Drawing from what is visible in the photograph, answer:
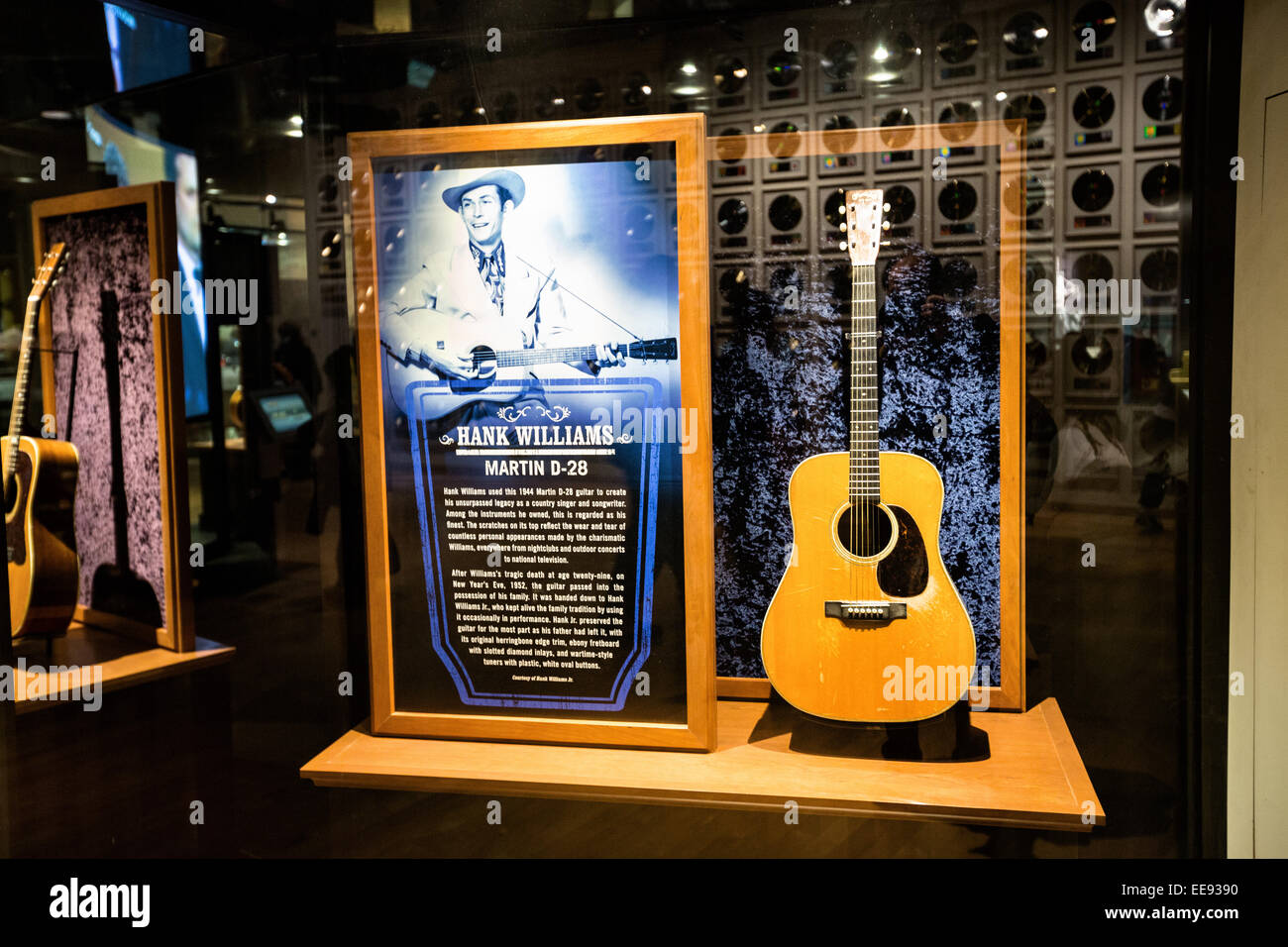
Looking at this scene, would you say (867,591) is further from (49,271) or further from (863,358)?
(49,271)

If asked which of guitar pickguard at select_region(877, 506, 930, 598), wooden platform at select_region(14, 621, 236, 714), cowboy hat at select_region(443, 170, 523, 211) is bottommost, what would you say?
wooden platform at select_region(14, 621, 236, 714)

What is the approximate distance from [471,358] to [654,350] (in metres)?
0.31

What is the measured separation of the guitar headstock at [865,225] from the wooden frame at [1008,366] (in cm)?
3

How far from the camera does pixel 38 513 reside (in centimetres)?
149

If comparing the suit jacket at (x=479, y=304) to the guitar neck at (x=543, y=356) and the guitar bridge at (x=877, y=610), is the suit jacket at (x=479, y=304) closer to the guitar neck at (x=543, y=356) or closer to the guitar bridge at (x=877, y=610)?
the guitar neck at (x=543, y=356)

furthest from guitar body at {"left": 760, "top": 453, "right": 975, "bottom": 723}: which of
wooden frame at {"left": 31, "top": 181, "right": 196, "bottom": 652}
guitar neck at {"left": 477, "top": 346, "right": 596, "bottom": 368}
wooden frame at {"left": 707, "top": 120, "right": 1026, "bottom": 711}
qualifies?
wooden frame at {"left": 31, "top": 181, "right": 196, "bottom": 652}

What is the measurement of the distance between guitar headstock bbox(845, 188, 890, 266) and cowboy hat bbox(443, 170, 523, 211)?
0.52 metres

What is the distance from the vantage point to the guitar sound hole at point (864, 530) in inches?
55.8

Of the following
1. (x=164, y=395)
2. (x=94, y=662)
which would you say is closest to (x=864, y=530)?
(x=164, y=395)

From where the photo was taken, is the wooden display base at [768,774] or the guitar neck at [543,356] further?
the guitar neck at [543,356]

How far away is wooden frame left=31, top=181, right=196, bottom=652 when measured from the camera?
4.87ft

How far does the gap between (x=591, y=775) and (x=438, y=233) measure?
0.89 m

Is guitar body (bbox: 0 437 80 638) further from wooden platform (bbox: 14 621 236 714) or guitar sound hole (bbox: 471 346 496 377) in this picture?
guitar sound hole (bbox: 471 346 496 377)

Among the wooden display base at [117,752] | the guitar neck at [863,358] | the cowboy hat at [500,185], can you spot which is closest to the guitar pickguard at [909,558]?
the guitar neck at [863,358]
